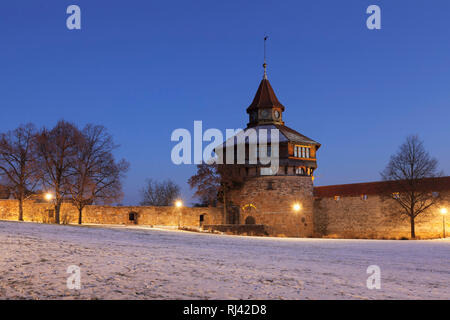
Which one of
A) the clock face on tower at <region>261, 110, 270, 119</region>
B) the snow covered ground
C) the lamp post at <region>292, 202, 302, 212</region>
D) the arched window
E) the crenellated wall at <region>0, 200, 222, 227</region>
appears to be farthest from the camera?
the clock face on tower at <region>261, 110, 270, 119</region>

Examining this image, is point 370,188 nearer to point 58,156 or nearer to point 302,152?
point 302,152

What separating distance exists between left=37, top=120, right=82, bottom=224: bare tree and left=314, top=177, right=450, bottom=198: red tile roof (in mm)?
26068

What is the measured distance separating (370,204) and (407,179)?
4642mm

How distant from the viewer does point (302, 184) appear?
42.8 meters

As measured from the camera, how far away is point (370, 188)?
139 feet

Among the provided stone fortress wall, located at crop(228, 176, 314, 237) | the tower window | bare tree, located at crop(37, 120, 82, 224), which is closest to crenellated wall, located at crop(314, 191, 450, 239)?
stone fortress wall, located at crop(228, 176, 314, 237)

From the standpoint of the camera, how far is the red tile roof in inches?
1412

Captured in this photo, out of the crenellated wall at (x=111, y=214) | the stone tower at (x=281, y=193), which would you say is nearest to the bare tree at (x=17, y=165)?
the crenellated wall at (x=111, y=214)

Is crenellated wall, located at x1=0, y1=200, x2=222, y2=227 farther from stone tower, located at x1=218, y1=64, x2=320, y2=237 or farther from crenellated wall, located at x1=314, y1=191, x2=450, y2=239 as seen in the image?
crenellated wall, located at x1=314, y1=191, x2=450, y2=239

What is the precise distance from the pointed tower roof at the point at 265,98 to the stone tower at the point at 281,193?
544 cm

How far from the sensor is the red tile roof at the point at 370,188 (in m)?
35.9

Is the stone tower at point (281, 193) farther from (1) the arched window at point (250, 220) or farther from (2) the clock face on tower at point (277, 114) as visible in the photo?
(2) the clock face on tower at point (277, 114)

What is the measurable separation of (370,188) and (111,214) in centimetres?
2553
